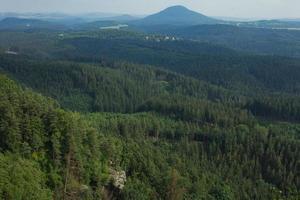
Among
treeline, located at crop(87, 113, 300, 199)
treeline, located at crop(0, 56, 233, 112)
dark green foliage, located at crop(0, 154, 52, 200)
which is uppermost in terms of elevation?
dark green foliage, located at crop(0, 154, 52, 200)

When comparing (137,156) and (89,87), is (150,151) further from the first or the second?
(89,87)

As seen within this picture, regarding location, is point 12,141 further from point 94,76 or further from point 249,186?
point 94,76

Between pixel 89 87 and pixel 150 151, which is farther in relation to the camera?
pixel 89 87

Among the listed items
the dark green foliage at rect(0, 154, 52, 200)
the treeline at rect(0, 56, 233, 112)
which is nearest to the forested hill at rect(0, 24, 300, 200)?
the dark green foliage at rect(0, 154, 52, 200)

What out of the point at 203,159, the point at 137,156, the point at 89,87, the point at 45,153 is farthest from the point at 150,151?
the point at 89,87

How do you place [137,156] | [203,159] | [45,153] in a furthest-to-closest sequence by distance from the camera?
[203,159]
[137,156]
[45,153]

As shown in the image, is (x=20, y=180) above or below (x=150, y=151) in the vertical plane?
above

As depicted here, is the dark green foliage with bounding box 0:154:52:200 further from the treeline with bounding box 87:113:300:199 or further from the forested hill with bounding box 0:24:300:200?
the treeline with bounding box 87:113:300:199

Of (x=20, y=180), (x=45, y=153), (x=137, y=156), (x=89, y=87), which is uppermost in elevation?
(x=20, y=180)

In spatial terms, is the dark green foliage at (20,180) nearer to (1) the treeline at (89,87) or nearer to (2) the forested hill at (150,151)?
(2) the forested hill at (150,151)

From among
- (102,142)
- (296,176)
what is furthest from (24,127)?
(296,176)

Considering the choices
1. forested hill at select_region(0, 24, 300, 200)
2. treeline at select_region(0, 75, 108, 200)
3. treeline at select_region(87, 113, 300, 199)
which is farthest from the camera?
treeline at select_region(87, 113, 300, 199)
